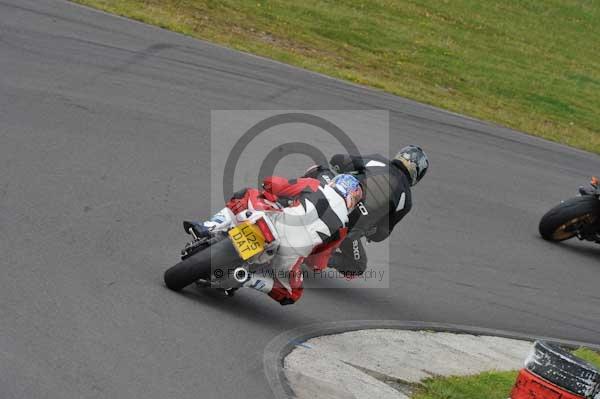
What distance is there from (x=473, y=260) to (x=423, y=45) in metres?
13.6

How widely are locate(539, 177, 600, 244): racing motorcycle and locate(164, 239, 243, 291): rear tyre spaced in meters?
6.21

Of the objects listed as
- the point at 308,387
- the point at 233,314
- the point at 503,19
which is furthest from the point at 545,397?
the point at 503,19

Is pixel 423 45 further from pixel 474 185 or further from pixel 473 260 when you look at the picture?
pixel 473 260

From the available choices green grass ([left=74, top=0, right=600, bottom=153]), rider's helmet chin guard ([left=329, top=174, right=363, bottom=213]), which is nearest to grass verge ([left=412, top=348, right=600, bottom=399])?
rider's helmet chin guard ([left=329, top=174, right=363, bottom=213])

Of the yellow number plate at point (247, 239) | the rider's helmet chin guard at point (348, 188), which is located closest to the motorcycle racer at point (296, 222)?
the rider's helmet chin guard at point (348, 188)

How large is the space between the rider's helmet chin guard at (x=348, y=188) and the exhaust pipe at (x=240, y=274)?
3.17ft

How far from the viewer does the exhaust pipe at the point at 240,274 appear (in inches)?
295

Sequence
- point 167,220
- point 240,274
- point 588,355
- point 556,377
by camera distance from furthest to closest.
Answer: point 167,220
point 588,355
point 240,274
point 556,377

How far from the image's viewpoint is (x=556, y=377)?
6227 millimetres

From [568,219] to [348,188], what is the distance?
18.2 feet

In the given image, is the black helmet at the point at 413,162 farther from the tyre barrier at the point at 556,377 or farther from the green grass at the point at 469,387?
the tyre barrier at the point at 556,377

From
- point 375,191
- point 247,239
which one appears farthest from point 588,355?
point 247,239

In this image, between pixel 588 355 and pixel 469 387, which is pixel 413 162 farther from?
pixel 588 355

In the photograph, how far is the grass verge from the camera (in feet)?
23.9
